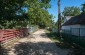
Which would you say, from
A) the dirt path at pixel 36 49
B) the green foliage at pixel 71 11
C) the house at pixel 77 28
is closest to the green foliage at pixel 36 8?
the dirt path at pixel 36 49

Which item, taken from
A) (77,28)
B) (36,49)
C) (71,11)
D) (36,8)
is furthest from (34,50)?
(71,11)

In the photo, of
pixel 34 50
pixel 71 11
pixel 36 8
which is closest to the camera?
pixel 34 50

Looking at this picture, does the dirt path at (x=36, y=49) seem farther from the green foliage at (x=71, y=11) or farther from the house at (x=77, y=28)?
the green foliage at (x=71, y=11)

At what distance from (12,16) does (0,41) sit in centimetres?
346

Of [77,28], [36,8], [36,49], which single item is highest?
[36,8]

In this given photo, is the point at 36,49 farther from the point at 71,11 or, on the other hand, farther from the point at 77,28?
the point at 71,11

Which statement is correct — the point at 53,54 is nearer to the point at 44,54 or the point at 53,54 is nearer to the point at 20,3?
the point at 44,54

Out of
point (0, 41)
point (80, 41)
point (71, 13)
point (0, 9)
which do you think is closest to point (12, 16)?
point (0, 9)

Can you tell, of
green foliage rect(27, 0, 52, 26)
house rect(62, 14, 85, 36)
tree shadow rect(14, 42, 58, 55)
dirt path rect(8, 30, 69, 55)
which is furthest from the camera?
house rect(62, 14, 85, 36)

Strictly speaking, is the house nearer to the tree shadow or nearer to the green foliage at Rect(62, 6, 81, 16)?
the tree shadow

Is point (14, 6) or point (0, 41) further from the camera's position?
point (0, 41)

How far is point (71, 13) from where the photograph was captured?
4572 inches

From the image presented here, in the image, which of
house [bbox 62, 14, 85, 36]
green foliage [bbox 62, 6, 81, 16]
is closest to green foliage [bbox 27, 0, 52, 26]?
house [bbox 62, 14, 85, 36]

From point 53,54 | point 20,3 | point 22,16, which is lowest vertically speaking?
point 53,54
